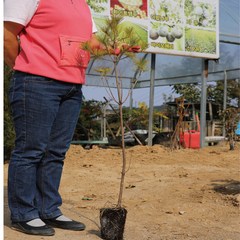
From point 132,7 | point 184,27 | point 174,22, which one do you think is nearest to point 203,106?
point 184,27

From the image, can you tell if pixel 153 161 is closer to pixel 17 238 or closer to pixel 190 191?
pixel 190 191

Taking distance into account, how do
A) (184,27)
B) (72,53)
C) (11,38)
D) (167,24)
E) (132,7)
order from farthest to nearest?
(184,27) → (167,24) → (132,7) → (72,53) → (11,38)

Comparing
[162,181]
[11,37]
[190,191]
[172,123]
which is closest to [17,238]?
[11,37]

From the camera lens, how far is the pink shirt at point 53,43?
2.33 m

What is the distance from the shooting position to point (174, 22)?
34.3 feet

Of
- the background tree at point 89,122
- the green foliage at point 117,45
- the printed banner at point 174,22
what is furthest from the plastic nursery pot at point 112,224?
the background tree at point 89,122

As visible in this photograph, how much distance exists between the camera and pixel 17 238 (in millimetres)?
2215

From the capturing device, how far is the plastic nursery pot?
2.31 m

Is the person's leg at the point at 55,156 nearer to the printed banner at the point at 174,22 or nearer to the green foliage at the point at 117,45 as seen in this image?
the green foliage at the point at 117,45

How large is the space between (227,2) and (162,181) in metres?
8.44

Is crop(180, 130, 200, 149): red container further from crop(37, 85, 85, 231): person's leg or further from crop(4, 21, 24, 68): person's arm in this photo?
crop(4, 21, 24, 68): person's arm

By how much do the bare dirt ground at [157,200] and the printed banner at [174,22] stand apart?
3955mm

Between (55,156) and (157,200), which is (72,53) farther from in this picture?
(157,200)

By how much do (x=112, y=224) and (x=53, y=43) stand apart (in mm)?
1039
